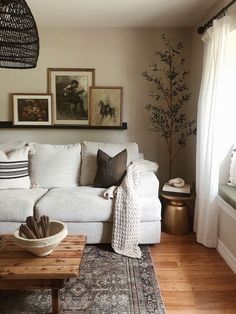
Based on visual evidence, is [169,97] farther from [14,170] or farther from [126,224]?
[14,170]

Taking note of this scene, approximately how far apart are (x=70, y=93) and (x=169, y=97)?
4.29ft

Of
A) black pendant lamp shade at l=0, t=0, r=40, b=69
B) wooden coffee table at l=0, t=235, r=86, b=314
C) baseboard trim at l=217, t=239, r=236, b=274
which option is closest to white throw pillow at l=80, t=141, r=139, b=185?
baseboard trim at l=217, t=239, r=236, b=274

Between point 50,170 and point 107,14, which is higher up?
point 107,14

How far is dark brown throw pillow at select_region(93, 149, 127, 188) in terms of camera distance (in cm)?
312

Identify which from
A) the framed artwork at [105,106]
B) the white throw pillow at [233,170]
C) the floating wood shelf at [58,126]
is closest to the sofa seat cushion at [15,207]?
the floating wood shelf at [58,126]

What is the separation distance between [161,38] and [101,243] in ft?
8.73

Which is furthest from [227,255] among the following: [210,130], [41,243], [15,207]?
[15,207]

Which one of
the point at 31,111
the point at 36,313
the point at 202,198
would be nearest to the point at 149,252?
the point at 202,198

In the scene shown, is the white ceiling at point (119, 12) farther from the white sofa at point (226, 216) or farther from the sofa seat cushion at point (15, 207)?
the sofa seat cushion at point (15, 207)

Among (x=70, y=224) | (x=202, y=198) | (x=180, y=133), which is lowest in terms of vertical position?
(x=70, y=224)

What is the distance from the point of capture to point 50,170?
131 inches

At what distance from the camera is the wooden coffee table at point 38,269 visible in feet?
5.74

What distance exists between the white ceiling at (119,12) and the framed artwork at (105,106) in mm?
810

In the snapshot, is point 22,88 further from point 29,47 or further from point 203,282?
point 203,282
